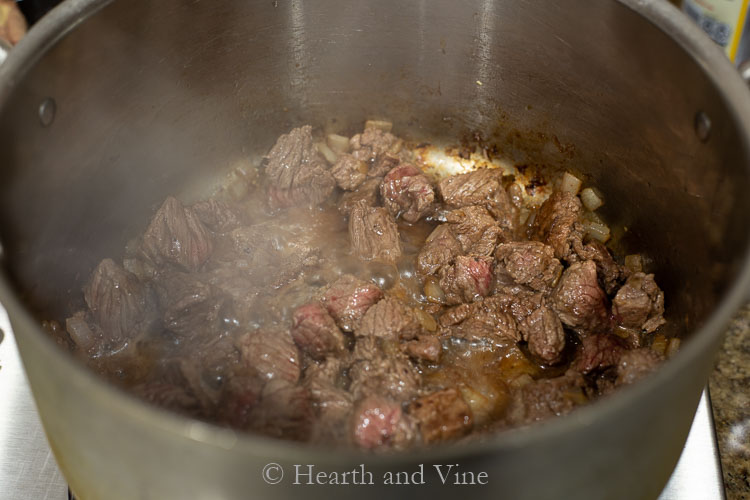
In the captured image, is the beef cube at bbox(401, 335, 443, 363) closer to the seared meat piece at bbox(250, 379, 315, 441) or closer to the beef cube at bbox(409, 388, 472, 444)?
the beef cube at bbox(409, 388, 472, 444)

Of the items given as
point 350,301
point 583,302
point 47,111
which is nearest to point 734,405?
point 583,302

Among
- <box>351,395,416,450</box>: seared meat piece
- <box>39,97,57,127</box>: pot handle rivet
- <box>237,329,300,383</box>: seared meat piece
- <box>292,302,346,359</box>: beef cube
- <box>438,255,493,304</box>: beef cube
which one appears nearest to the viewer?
<box>351,395,416,450</box>: seared meat piece

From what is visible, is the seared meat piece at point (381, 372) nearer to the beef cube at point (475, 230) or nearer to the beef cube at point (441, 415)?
the beef cube at point (441, 415)

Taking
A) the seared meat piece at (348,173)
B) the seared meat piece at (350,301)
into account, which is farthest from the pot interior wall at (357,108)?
the seared meat piece at (350,301)

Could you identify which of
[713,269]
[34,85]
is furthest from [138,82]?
[713,269]

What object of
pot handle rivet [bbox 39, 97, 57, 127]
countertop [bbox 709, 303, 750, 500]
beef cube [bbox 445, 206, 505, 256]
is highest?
pot handle rivet [bbox 39, 97, 57, 127]

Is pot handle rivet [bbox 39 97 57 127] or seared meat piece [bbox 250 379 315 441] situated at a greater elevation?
pot handle rivet [bbox 39 97 57 127]

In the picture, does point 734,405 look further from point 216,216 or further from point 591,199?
point 216,216

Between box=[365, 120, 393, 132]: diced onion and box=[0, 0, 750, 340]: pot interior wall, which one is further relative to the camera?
box=[365, 120, 393, 132]: diced onion

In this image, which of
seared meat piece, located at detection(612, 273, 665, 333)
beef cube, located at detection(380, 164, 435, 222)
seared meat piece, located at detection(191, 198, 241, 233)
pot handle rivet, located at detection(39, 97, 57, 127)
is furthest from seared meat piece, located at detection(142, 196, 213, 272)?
seared meat piece, located at detection(612, 273, 665, 333)
